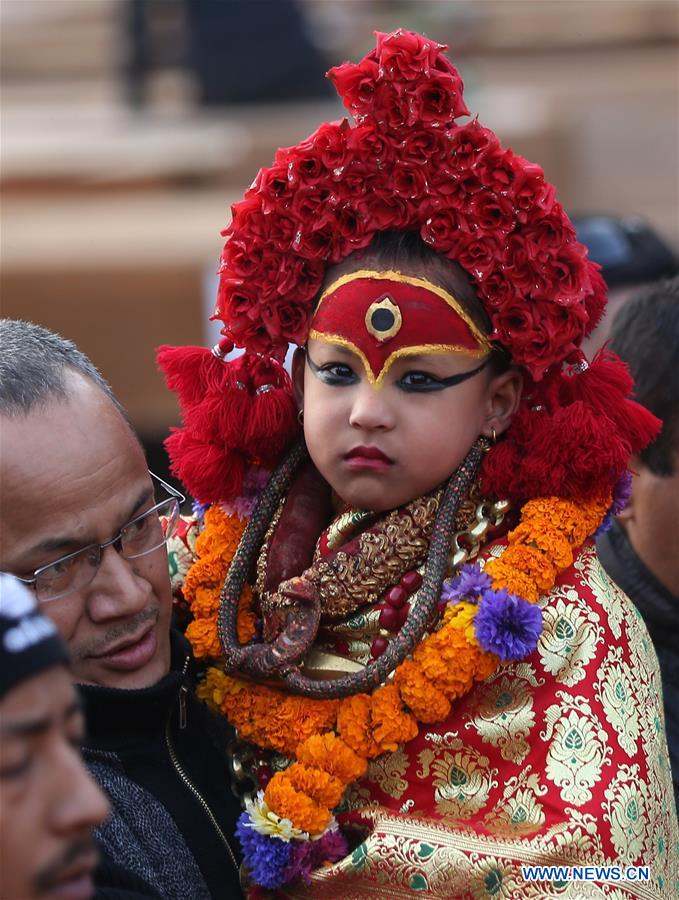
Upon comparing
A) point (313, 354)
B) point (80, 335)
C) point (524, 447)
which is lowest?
point (80, 335)

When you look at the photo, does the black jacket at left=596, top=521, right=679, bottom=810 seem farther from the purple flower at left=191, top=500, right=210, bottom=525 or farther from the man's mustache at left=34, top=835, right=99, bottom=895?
the man's mustache at left=34, top=835, right=99, bottom=895

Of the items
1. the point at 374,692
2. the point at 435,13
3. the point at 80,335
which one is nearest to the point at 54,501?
the point at 374,692

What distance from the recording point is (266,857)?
295 cm

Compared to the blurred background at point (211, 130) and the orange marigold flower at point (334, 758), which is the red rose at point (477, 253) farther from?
the blurred background at point (211, 130)

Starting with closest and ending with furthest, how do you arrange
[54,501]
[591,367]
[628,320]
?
[54,501] → [591,367] → [628,320]

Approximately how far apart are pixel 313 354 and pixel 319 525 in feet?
1.47

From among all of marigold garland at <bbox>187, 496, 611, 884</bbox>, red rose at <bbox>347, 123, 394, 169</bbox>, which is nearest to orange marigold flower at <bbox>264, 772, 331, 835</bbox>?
marigold garland at <bbox>187, 496, 611, 884</bbox>

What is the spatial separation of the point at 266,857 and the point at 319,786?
191mm

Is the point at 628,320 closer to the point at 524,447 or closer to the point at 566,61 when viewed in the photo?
the point at 524,447

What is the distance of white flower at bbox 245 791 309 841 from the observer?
2.95 m

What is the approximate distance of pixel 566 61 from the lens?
15.4m

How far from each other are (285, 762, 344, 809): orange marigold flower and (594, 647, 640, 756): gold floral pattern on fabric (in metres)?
0.62

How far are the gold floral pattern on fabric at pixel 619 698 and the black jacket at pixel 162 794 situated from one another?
907 millimetres

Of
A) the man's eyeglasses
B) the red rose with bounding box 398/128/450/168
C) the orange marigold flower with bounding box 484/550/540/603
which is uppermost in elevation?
the red rose with bounding box 398/128/450/168
